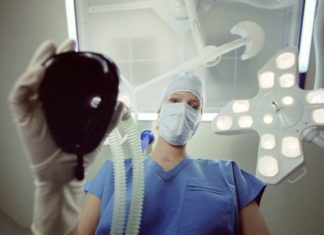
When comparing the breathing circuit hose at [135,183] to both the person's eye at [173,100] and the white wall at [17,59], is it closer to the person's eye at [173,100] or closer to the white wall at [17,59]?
the person's eye at [173,100]

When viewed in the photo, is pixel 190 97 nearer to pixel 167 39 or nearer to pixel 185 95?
pixel 185 95

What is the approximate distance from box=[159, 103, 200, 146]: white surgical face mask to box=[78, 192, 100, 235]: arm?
1.12 ft

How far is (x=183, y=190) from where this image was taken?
0.84 meters

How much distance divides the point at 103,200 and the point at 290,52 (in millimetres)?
873

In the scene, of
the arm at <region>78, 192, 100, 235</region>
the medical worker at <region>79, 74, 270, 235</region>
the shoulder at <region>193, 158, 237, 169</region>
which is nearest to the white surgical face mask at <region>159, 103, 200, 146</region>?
the medical worker at <region>79, 74, 270, 235</region>

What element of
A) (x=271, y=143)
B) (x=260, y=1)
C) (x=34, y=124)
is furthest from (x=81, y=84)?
(x=260, y=1)

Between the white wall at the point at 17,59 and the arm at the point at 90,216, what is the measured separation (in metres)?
0.60

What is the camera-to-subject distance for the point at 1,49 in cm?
126

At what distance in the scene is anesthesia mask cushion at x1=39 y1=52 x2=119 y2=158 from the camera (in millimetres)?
427

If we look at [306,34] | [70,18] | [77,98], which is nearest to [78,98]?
[77,98]

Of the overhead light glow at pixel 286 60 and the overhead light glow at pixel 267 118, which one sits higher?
the overhead light glow at pixel 286 60

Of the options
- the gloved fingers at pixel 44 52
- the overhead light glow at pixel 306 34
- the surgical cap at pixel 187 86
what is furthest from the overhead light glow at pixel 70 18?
the overhead light glow at pixel 306 34

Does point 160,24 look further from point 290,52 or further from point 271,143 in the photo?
point 271,143

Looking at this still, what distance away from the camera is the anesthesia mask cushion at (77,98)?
427mm
